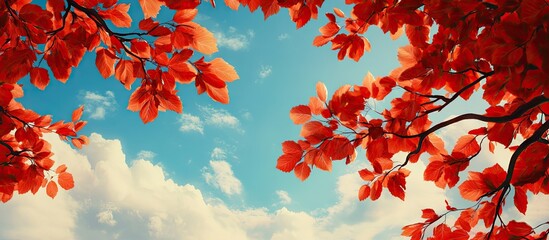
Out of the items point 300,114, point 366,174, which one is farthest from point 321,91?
point 366,174

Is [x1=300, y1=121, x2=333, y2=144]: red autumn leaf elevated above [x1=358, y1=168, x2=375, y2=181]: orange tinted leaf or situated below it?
above

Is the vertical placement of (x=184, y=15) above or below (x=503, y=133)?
above

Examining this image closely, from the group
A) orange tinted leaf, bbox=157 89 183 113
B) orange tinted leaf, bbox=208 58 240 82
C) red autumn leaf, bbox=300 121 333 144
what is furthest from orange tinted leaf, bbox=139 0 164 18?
red autumn leaf, bbox=300 121 333 144

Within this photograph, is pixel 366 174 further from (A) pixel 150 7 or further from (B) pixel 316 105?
(A) pixel 150 7

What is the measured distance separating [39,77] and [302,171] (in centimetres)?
215

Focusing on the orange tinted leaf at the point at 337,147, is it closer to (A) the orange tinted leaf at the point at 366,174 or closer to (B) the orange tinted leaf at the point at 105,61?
(A) the orange tinted leaf at the point at 366,174

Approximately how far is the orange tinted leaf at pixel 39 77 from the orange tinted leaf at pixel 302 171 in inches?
80.8

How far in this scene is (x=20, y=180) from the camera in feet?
11.6

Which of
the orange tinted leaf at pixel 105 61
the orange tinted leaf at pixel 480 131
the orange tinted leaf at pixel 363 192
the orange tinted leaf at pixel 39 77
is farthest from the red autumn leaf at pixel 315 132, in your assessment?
the orange tinted leaf at pixel 39 77

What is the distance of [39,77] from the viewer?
2.69m

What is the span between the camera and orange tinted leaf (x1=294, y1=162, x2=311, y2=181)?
2813mm

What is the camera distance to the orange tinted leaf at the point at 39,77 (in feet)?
8.75

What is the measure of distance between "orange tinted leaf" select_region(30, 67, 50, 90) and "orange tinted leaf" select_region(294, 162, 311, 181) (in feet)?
6.73

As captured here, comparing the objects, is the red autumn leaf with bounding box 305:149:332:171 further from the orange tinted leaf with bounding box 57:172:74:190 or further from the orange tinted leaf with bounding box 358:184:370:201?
the orange tinted leaf with bounding box 57:172:74:190
